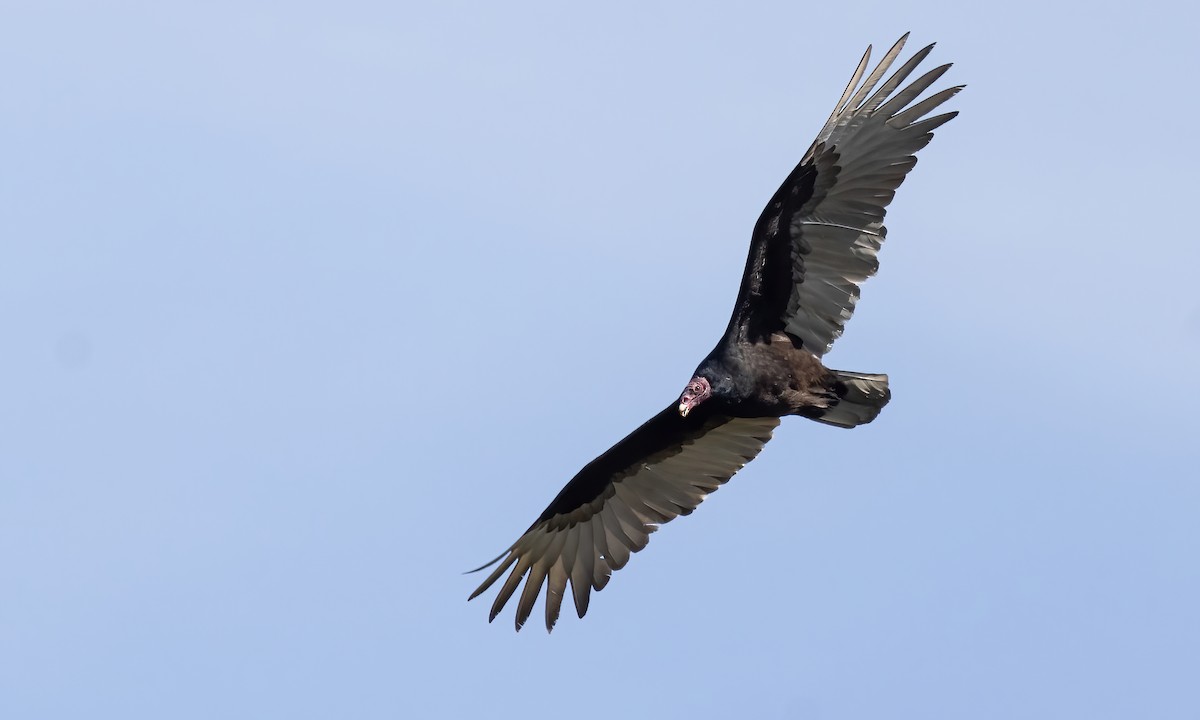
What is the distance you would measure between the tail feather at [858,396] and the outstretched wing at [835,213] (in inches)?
10.5

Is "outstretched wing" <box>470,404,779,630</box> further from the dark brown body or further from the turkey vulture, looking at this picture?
the dark brown body

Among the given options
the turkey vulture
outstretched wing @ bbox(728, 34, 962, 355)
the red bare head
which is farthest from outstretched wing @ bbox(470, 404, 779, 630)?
outstretched wing @ bbox(728, 34, 962, 355)

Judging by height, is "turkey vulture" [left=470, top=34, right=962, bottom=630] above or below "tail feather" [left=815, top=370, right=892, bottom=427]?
above

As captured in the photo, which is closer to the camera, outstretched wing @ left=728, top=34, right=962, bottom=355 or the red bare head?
outstretched wing @ left=728, top=34, right=962, bottom=355

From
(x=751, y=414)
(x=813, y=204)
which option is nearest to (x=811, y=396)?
(x=751, y=414)

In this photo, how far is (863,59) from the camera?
1075cm

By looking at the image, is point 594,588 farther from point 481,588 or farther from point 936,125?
point 936,125

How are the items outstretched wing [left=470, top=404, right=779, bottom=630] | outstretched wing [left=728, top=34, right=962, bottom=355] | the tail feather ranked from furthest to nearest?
outstretched wing [left=470, top=404, right=779, bottom=630] < the tail feather < outstretched wing [left=728, top=34, right=962, bottom=355]

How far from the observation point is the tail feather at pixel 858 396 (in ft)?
36.6

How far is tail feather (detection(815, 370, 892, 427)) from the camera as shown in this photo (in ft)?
36.6

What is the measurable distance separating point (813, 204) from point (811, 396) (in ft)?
4.12

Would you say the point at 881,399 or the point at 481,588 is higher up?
the point at 481,588

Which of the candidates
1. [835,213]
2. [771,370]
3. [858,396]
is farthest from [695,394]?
[835,213]

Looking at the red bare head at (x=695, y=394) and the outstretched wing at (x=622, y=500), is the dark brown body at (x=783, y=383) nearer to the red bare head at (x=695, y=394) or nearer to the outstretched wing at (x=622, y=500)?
the red bare head at (x=695, y=394)
